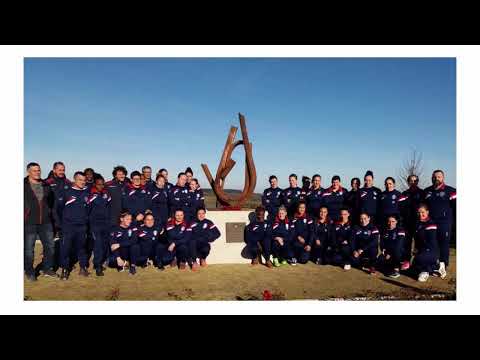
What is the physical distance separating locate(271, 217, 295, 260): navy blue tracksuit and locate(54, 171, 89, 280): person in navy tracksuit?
3.67 meters

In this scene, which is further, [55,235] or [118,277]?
[55,235]

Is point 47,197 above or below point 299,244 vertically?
above

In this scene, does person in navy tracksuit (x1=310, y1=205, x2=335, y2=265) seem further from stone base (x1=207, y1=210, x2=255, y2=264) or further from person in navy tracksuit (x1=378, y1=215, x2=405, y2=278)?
stone base (x1=207, y1=210, x2=255, y2=264)

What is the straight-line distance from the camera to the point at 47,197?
6.16 m

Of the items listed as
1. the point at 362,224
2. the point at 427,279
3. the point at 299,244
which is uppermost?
the point at 362,224

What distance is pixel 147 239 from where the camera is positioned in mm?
6715

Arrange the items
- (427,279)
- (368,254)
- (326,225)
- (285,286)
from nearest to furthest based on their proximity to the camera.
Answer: (285,286), (427,279), (368,254), (326,225)

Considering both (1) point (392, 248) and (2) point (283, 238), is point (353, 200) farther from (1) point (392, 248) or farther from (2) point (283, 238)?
(2) point (283, 238)

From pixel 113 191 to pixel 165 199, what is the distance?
1092 mm

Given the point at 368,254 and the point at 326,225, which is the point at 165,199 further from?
the point at 368,254

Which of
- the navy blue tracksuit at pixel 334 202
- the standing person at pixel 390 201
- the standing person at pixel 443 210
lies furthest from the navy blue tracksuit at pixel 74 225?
the standing person at pixel 443 210

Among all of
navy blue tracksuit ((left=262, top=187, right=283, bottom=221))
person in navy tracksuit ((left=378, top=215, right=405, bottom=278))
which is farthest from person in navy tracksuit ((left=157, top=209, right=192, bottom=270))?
person in navy tracksuit ((left=378, top=215, right=405, bottom=278))

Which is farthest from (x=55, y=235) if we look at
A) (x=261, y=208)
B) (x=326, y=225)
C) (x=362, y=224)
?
(x=362, y=224)

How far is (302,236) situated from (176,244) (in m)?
2.62
